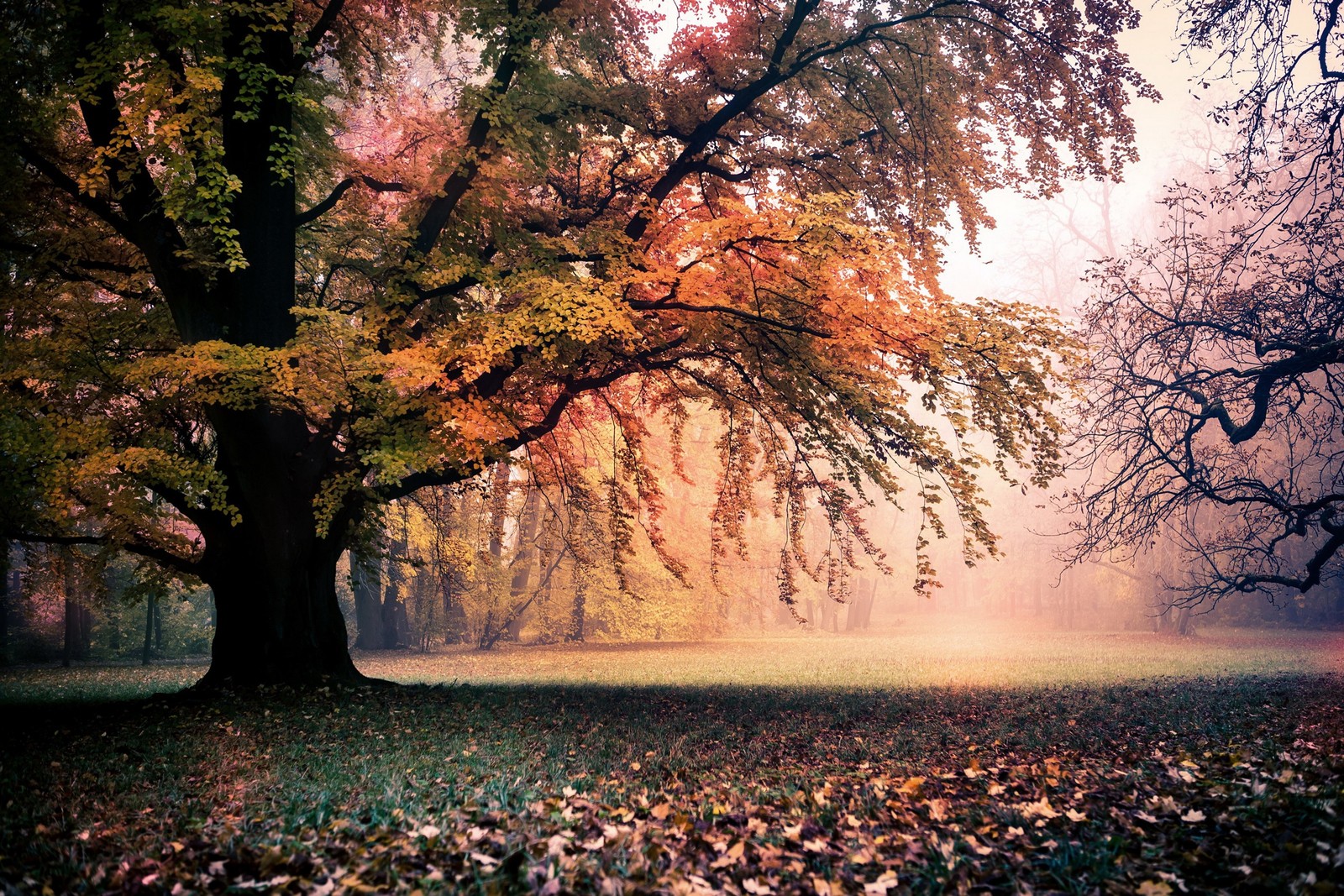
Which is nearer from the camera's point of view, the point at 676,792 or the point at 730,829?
the point at 730,829

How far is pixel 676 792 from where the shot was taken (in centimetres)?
561

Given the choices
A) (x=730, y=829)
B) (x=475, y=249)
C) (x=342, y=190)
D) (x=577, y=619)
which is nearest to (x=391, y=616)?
(x=577, y=619)

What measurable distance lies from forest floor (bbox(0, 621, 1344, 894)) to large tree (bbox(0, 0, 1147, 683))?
2.42 m

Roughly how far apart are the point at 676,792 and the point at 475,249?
7616 millimetres

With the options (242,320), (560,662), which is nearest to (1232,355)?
(242,320)

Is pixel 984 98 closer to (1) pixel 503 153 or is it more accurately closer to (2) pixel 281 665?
(1) pixel 503 153

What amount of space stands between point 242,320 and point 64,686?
961cm

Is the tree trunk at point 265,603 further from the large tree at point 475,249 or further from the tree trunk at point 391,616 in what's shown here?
the tree trunk at point 391,616

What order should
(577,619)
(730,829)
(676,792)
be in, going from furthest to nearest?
(577,619) < (676,792) < (730,829)

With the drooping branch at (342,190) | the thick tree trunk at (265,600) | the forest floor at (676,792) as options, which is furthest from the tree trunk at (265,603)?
the drooping branch at (342,190)

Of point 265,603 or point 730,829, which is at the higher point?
point 265,603

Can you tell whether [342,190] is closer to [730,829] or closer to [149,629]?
[730,829]

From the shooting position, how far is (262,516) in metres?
10.6

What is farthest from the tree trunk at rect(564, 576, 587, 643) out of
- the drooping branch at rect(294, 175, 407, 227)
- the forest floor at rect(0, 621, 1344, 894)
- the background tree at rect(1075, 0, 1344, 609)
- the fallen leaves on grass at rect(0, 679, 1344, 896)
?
the fallen leaves on grass at rect(0, 679, 1344, 896)
